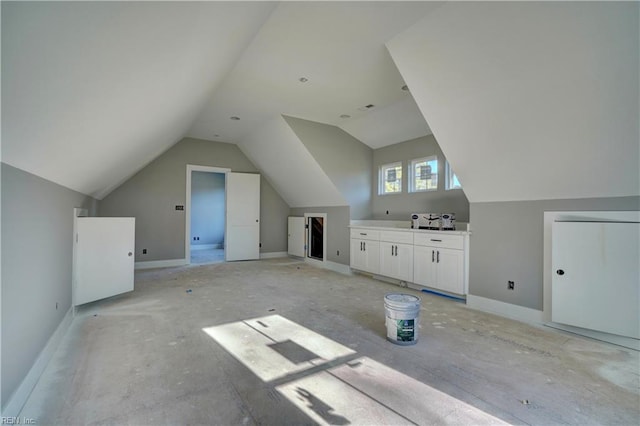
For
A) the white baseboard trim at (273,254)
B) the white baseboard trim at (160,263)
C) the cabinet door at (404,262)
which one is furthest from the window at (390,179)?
the white baseboard trim at (160,263)

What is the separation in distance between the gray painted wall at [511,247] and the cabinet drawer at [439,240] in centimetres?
17

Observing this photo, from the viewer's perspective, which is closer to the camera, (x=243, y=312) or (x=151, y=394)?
(x=151, y=394)

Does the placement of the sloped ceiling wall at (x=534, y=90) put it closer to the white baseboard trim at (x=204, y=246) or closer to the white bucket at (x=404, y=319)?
the white bucket at (x=404, y=319)

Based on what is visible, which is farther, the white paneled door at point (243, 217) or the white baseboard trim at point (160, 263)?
the white paneled door at point (243, 217)

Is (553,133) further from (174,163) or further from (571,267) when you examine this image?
(174,163)

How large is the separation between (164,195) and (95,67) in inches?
216

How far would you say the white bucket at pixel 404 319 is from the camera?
2.59 metres

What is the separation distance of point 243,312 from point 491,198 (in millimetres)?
3337

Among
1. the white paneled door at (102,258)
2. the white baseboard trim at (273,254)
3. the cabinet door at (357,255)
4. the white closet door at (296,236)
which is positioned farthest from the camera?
the white baseboard trim at (273,254)

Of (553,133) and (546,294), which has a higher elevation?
(553,133)

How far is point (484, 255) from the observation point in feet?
12.1

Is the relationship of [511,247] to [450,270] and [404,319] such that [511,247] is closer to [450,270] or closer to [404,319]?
[450,270]

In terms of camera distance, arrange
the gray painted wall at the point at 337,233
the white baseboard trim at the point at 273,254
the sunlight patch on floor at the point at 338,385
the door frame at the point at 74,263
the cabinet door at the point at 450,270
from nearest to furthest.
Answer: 1. the sunlight patch on floor at the point at 338,385
2. the door frame at the point at 74,263
3. the cabinet door at the point at 450,270
4. the gray painted wall at the point at 337,233
5. the white baseboard trim at the point at 273,254

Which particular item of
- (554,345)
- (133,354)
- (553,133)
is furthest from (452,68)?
(133,354)
